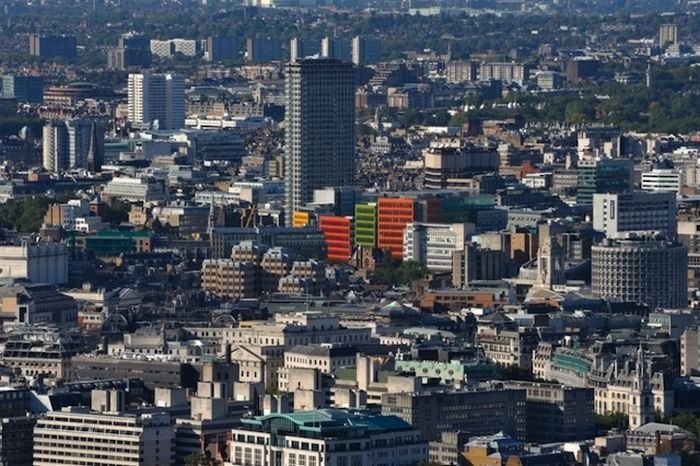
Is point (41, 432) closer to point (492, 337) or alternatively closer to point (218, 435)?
point (218, 435)

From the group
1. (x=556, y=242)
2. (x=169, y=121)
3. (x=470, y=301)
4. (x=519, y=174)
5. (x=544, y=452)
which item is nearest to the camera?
(x=544, y=452)

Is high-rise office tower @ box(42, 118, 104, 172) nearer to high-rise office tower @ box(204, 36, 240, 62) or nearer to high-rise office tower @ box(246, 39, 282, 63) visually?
high-rise office tower @ box(246, 39, 282, 63)

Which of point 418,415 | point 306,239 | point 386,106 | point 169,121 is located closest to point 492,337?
point 418,415

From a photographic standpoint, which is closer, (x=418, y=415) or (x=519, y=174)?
(x=418, y=415)

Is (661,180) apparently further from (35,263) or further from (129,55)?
(129,55)

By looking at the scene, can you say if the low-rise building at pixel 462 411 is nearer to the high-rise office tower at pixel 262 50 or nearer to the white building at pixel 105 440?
the white building at pixel 105 440

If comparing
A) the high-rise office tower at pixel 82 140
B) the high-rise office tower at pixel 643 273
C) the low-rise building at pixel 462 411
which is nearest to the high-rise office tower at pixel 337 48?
the high-rise office tower at pixel 82 140
